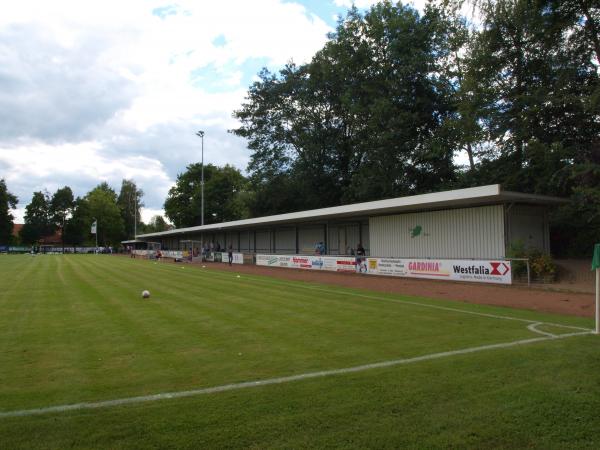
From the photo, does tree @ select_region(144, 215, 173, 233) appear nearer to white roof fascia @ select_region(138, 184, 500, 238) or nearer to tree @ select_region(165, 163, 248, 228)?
tree @ select_region(165, 163, 248, 228)

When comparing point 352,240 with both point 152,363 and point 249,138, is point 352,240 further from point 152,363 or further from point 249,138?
point 152,363

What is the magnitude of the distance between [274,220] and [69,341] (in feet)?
94.7

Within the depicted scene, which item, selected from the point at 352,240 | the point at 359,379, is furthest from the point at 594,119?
the point at 359,379

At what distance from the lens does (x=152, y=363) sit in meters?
6.51

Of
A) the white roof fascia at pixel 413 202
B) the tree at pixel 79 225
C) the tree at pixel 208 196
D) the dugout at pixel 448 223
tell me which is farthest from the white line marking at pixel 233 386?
the tree at pixel 79 225

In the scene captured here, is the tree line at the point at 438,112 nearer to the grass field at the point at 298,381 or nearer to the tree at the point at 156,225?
the grass field at the point at 298,381

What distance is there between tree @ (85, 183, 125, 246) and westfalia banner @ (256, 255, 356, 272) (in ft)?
297

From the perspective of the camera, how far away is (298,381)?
217 inches

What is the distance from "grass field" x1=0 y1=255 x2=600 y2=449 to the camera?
401 cm

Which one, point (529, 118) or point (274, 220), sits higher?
point (529, 118)

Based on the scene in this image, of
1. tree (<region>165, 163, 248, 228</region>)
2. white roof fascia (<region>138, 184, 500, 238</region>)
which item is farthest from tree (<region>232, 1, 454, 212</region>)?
tree (<region>165, 163, 248, 228</region>)

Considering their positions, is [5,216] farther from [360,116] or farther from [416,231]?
[416,231]

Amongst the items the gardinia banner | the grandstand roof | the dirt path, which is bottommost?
the dirt path

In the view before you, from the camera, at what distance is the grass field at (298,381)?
4008 millimetres
